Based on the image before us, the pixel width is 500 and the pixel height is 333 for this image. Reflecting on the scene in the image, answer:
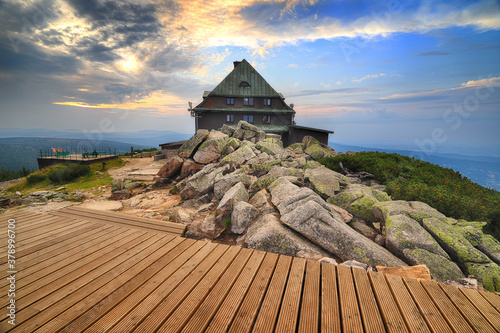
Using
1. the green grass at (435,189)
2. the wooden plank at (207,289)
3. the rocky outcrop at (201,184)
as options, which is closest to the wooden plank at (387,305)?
the wooden plank at (207,289)

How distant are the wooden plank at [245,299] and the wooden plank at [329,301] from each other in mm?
820

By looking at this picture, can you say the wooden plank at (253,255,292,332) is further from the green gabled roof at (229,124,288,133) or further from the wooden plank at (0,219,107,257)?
the green gabled roof at (229,124,288,133)

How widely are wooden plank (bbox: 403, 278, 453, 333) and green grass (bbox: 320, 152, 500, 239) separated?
6.61m

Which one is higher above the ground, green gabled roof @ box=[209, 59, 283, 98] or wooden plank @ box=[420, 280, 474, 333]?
green gabled roof @ box=[209, 59, 283, 98]

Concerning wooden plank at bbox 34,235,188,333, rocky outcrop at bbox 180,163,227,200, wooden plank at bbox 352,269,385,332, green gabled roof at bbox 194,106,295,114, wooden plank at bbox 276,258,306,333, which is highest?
green gabled roof at bbox 194,106,295,114

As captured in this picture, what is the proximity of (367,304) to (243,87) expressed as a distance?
117ft

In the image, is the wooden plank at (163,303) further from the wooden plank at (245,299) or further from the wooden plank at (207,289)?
the wooden plank at (245,299)

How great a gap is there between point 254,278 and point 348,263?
2.23 meters

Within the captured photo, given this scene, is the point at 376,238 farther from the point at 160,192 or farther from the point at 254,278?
the point at 160,192

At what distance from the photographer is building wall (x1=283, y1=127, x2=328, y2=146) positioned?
92.7 ft

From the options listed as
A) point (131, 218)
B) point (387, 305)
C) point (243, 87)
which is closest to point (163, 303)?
point (387, 305)

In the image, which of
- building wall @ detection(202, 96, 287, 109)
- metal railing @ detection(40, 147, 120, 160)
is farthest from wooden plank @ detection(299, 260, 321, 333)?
metal railing @ detection(40, 147, 120, 160)

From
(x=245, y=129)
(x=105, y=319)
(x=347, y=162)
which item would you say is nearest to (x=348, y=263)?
(x=105, y=319)

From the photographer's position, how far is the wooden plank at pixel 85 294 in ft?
8.87
